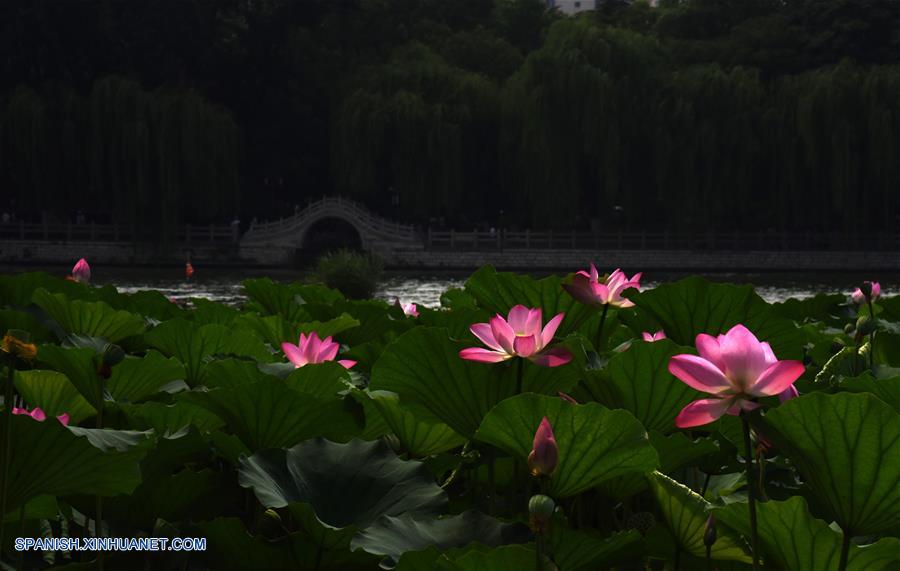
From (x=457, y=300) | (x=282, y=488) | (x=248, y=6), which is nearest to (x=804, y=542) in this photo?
(x=282, y=488)

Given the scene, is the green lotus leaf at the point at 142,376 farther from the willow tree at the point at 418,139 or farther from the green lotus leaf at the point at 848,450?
the willow tree at the point at 418,139

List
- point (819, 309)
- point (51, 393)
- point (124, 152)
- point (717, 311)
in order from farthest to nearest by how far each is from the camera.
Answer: point (124, 152), point (819, 309), point (717, 311), point (51, 393)

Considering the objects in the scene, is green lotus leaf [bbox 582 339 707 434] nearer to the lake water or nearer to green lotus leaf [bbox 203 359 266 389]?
green lotus leaf [bbox 203 359 266 389]

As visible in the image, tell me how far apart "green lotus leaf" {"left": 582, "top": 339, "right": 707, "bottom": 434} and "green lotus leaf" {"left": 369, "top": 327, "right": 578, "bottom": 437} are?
14 centimetres

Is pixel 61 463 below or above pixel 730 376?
below

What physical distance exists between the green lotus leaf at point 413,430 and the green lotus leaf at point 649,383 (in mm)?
194

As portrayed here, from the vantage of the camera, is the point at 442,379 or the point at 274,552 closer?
the point at 274,552

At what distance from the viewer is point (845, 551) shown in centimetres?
106

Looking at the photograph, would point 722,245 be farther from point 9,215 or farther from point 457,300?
point 457,300

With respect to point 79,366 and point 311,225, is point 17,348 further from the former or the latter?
point 311,225

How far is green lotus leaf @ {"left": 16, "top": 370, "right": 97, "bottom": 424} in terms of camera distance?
5.18ft

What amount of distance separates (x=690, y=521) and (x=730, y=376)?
192mm

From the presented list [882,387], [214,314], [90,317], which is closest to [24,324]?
[90,317]

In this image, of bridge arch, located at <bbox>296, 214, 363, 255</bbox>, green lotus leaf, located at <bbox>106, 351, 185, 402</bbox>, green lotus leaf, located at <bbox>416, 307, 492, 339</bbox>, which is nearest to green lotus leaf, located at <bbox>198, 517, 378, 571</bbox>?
green lotus leaf, located at <bbox>106, 351, 185, 402</bbox>
